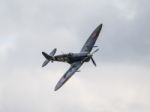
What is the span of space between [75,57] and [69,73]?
5.71 metres

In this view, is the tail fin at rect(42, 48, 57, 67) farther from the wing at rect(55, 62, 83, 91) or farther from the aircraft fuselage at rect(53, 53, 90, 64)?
the wing at rect(55, 62, 83, 91)

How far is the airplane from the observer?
166312mm

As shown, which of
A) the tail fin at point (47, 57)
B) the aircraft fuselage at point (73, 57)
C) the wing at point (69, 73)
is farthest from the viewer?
the tail fin at point (47, 57)

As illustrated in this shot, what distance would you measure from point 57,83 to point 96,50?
1360 cm

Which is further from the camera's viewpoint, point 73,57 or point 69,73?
point 73,57

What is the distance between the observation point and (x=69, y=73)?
16725 centimetres

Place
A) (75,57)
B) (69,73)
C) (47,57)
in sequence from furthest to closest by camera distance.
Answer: (47,57), (75,57), (69,73)

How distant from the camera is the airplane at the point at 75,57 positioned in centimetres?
16631

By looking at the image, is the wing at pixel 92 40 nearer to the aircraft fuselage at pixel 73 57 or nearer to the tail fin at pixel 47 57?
the aircraft fuselage at pixel 73 57

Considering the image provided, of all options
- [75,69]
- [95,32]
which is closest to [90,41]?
[95,32]

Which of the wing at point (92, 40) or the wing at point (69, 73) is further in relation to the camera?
the wing at point (92, 40)

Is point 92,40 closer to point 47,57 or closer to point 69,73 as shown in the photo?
point 47,57

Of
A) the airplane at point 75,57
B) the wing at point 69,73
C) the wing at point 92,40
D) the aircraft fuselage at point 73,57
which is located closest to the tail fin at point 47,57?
the airplane at point 75,57

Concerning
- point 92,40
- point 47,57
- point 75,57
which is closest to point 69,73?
point 75,57
